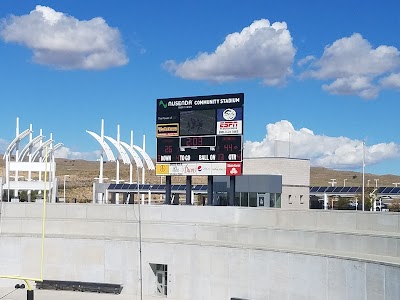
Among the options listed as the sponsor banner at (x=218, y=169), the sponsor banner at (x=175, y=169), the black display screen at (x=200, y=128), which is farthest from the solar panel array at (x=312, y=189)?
the sponsor banner at (x=218, y=169)

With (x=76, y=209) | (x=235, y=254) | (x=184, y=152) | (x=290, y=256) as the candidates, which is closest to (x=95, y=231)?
(x=76, y=209)

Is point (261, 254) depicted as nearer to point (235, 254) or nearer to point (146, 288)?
point (235, 254)

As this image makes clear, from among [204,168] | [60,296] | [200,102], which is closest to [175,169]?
[204,168]

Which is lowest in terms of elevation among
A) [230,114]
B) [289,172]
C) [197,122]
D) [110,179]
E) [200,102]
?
[110,179]

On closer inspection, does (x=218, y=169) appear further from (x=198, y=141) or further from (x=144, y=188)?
(x=144, y=188)

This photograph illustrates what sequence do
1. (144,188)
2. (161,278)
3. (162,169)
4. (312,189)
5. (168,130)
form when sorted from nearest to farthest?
(161,278) → (168,130) → (162,169) → (312,189) → (144,188)

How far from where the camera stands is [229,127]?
2944cm

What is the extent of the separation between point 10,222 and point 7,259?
1.88 metres

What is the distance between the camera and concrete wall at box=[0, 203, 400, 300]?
22922 millimetres

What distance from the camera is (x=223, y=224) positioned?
2909 cm

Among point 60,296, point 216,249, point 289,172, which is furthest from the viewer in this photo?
point 289,172

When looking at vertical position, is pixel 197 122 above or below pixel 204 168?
above

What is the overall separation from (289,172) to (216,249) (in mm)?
12236

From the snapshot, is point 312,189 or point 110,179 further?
point 110,179
